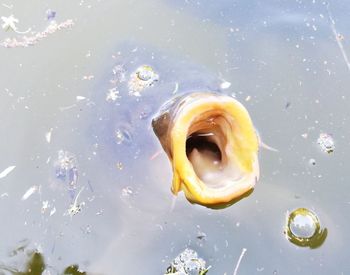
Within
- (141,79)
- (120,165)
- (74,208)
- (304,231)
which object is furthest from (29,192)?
(304,231)

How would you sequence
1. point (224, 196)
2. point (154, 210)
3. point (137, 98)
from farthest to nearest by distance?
point (137, 98), point (154, 210), point (224, 196)

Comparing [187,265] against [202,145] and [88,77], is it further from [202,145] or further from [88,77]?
[88,77]

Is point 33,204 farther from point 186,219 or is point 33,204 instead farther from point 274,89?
point 274,89

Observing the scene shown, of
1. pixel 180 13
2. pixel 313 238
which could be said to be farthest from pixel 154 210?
pixel 180 13

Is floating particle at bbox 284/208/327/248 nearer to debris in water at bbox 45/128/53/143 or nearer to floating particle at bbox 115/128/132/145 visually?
floating particle at bbox 115/128/132/145

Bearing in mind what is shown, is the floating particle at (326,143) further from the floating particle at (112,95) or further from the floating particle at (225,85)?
the floating particle at (112,95)

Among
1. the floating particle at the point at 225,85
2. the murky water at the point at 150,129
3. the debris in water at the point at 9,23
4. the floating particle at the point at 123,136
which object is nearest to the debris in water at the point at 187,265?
the murky water at the point at 150,129

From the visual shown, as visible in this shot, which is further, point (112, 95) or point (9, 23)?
point (9, 23)
